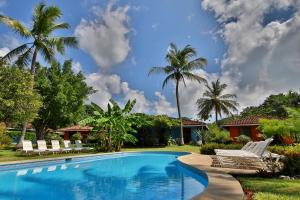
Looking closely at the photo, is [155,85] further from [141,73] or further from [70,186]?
[70,186]

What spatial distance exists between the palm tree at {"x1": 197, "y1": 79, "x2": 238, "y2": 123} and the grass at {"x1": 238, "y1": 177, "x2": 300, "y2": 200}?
3749cm

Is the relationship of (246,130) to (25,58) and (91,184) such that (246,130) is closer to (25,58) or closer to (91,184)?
(25,58)

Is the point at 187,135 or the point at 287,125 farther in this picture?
the point at 187,135

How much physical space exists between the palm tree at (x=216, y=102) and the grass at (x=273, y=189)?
37.5 meters

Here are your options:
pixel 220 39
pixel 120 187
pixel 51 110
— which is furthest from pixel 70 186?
pixel 51 110

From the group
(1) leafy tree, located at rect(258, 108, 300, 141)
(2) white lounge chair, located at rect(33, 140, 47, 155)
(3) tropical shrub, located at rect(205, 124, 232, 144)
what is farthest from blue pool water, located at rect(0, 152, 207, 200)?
(3) tropical shrub, located at rect(205, 124, 232, 144)

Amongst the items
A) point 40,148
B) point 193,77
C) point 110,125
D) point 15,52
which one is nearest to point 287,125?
point 110,125

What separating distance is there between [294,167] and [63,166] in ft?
39.6

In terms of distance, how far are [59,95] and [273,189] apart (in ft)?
87.6

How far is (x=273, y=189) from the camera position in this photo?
7254mm

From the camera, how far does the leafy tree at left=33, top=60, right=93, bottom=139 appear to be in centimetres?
3102

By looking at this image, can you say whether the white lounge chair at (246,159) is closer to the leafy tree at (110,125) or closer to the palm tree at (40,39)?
the leafy tree at (110,125)

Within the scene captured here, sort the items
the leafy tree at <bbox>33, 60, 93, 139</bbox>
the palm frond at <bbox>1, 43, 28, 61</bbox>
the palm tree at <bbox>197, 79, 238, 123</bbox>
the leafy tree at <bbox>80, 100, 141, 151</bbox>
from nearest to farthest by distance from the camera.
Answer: the leafy tree at <bbox>80, 100, 141, 151</bbox>
the palm frond at <bbox>1, 43, 28, 61</bbox>
the leafy tree at <bbox>33, 60, 93, 139</bbox>
the palm tree at <bbox>197, 79, 238, 123</bbox>

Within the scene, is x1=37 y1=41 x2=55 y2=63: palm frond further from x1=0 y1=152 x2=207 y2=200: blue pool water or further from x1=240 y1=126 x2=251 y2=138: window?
x1=240 y1=126 x2=251 y2=138: window
